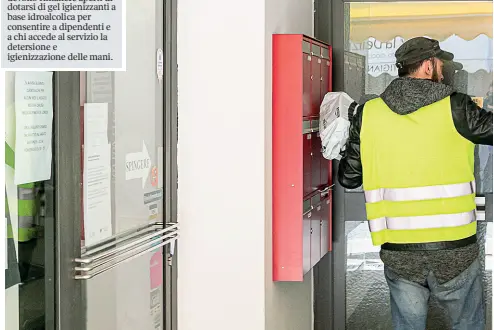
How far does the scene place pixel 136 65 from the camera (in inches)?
152

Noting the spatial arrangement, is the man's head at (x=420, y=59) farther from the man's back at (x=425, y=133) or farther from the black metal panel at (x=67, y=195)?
the black metal panel at (x=67, y=195)

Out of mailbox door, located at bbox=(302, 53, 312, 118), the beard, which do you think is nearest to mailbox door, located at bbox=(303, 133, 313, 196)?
mailbox door, located at bbox=(302, 53, 312, 118)

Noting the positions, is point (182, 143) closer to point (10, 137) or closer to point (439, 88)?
point (439, 88)

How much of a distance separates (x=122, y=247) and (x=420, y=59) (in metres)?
1.82

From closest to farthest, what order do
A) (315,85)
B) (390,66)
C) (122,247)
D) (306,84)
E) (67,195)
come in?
1. (67,195)
2. (122,247)
3. (306,84)
4. (315,85)
5. (390,66)

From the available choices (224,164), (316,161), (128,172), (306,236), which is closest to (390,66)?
(316,161)

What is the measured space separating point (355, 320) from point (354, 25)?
189 cm

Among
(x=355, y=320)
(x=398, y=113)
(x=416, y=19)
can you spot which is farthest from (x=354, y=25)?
(x=355, y=320)

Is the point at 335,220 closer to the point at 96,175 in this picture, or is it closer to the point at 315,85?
the point at 315,85

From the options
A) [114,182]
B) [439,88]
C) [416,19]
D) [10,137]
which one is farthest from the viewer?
[416,19]

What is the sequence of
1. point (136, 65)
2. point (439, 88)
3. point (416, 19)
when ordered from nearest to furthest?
point (136, 65), point (439, 88), point (416, 19)

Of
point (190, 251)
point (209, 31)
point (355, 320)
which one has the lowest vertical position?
point (355, 320)

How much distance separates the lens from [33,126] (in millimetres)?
2896

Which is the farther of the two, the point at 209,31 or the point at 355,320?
the point at 355,320
